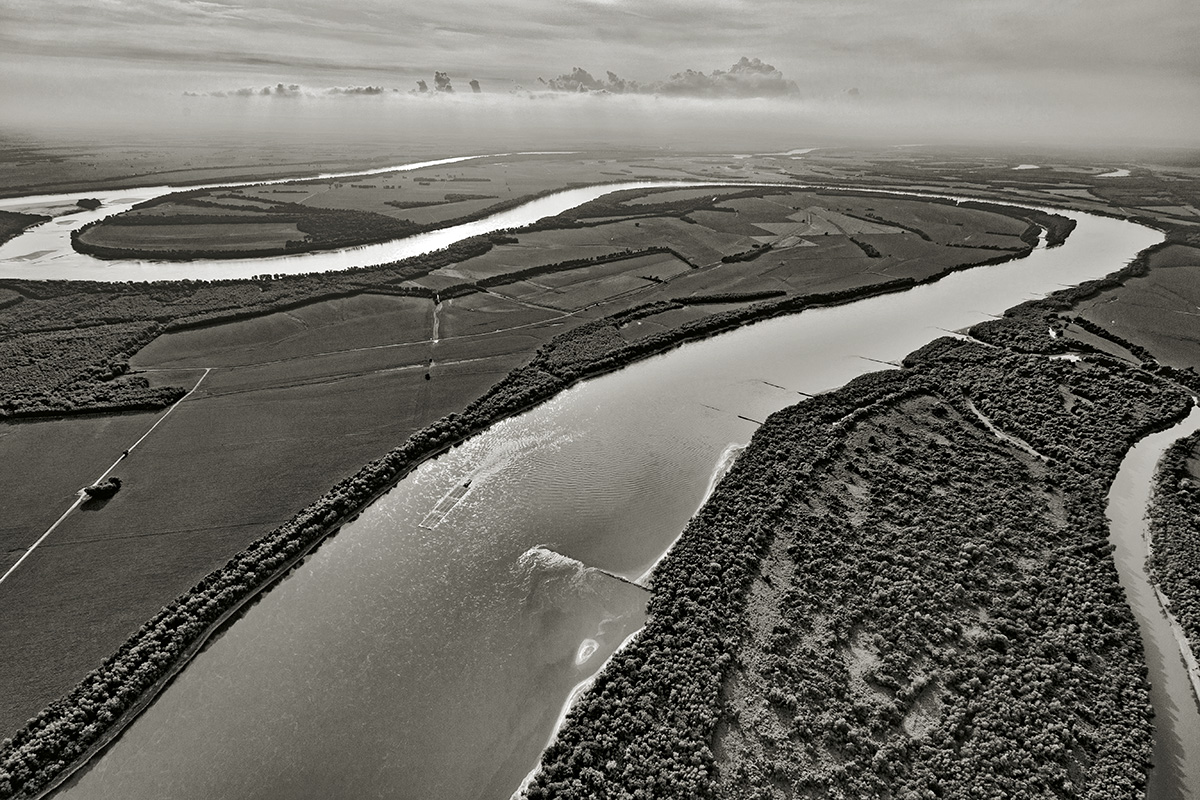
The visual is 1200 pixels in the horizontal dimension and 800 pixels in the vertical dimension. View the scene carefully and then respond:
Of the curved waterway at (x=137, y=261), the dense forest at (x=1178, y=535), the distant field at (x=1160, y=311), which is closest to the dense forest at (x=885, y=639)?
the dense forest at (x=1178, y=535)

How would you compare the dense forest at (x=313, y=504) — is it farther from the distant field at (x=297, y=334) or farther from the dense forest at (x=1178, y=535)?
the dense forest at (x=1178, y=535)

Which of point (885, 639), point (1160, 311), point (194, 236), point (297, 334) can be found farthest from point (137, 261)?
point (1160, 311)

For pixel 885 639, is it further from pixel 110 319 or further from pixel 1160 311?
pixel 110 319

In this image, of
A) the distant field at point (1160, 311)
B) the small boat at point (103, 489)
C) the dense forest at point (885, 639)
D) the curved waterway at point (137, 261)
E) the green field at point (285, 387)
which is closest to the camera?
the dense forest at point (885, 639)

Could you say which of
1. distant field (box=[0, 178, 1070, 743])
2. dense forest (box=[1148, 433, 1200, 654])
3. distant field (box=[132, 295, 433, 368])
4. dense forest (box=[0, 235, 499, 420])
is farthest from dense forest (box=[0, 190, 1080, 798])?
dense forest (box=[1148, 433, 1200, 654])

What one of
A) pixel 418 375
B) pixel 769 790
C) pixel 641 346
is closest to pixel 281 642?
pixel 769 790

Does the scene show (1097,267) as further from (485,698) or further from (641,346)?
(485,698)
